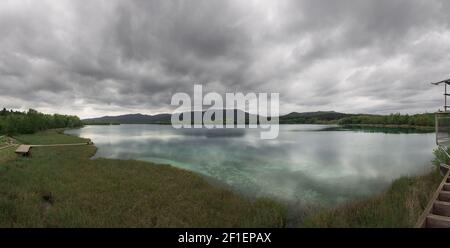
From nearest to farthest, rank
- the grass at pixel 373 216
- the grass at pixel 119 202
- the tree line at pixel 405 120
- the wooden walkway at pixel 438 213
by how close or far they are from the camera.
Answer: the wooden walkway at pixel 438 213, the grass at pixel 373 216, the grass at pixel 119 202, the tree line at pixel 405 120

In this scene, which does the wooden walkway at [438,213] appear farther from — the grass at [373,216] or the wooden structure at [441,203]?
the grass at [373,216]

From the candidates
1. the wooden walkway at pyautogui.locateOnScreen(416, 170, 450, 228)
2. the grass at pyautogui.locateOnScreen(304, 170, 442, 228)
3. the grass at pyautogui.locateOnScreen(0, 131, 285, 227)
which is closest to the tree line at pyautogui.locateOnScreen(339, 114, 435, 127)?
the wooden walkway at pyautogui.locateOnScreen(416, 170, 450, 228)

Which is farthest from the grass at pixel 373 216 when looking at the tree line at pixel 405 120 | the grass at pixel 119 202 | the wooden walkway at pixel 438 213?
the tree line at pixel 405 120

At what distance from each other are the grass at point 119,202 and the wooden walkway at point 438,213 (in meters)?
5.43

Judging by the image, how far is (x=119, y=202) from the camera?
1249cm

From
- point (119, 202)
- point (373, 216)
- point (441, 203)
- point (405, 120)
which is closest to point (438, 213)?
point (441, 203)

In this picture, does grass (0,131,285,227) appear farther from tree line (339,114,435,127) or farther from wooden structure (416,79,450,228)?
tree line (339,114,435,127)

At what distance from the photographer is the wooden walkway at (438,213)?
23.5 ft

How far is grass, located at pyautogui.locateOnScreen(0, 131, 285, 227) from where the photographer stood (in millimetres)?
9750

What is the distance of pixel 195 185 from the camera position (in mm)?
17703

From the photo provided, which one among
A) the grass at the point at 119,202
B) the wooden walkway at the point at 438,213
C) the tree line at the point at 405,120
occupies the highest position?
the tree line at the point at 405,120

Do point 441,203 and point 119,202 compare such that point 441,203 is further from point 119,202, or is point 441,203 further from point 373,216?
point 119,202
